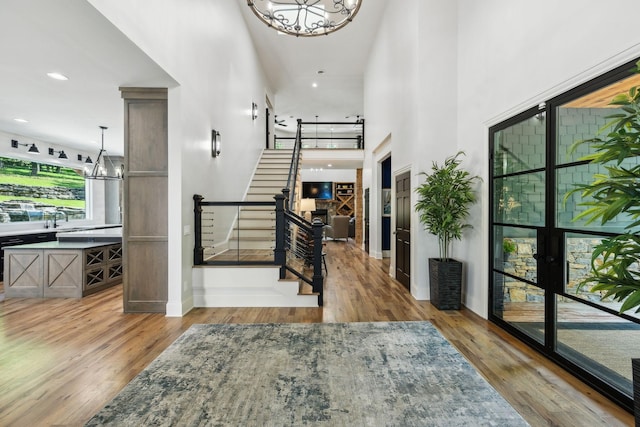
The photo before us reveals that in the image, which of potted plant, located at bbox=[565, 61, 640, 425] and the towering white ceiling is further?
the towering white ceiling

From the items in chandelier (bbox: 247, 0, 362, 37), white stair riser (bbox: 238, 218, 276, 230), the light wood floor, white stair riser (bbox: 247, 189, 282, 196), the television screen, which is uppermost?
chandelier (bbox: 247, 0, 362, 37)

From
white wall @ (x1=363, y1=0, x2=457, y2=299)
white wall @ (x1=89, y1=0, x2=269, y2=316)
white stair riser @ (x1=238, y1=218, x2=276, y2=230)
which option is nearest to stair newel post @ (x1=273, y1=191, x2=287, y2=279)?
white wall @ (x1=89, y1=0, x2=269, y2=316)

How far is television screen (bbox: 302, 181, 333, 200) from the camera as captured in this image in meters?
16.0

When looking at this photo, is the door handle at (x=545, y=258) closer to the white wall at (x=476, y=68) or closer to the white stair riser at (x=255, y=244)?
the white wall at (x=476, y=68)

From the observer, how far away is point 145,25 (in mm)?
3094

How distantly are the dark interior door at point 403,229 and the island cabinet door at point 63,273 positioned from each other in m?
5.23

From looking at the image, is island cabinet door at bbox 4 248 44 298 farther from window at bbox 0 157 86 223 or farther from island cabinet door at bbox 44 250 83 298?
window at bbox 0 157 86 223

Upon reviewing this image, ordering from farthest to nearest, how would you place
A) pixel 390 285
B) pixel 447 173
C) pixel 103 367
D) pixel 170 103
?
pixel 390 285 → pixel 447 173 → pixel 170 103 → pixel 103 367

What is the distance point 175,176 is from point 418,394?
3521mm

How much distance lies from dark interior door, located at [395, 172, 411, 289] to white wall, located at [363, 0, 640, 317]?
0.35m

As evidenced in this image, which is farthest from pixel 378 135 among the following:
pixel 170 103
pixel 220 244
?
pixel 170 103

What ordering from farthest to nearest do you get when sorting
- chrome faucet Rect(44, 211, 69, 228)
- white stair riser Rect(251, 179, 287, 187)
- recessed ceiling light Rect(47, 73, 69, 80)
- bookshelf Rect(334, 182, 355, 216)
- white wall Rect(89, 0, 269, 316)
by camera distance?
bookshelf Rect(334, 182, 355, 216)
chrome faucet Rect(44, 211, 69, 228)
white stair riser Rect(251, 179, 287, 187)
recessed ceiling light Rect(47, 73, 69, 80)
white wall Rect(89, 0, 269, 316)

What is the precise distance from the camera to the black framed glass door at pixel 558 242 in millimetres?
2314

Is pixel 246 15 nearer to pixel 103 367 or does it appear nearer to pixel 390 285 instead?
pixel 390 285
